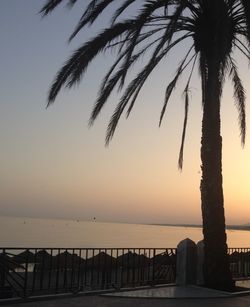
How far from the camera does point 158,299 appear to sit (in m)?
12.3

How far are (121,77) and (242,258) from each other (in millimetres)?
8458

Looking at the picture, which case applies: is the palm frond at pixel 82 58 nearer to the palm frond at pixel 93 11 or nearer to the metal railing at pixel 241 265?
the palm frond at pixel 93 11

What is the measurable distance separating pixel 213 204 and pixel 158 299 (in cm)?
322

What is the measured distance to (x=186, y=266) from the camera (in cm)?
1471

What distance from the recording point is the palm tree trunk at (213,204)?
46.4ft

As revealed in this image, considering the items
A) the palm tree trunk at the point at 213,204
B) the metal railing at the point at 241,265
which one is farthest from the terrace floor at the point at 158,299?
the metal railing at the point at 241,265

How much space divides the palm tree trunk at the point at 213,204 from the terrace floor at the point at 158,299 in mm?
580

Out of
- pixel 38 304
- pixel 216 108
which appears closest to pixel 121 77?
pixel 216 108

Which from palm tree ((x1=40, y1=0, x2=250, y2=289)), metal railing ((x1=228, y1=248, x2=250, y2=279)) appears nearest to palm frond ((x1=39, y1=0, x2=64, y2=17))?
palm tree ((x1=40, y1=0, x2=250, y2=289))

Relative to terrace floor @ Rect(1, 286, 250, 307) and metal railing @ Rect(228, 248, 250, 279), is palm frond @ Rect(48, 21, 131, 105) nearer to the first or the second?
terrace floor @ Rect(1, 286, 250, 307)

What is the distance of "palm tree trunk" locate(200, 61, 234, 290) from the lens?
14141 millimetres

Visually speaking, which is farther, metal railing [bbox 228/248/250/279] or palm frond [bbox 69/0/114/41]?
metal railing [bbox 228/248/250/279]

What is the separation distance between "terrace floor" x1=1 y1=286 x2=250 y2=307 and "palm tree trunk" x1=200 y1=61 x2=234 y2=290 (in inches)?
22.8

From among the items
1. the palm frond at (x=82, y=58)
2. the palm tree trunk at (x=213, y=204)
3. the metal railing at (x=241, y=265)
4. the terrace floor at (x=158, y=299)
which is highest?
the palm frond at (x=82, y=58)
